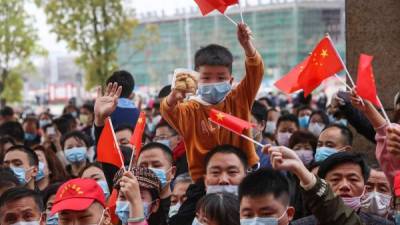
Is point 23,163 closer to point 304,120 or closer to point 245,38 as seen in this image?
point 245,38

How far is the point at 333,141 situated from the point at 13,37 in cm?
2414

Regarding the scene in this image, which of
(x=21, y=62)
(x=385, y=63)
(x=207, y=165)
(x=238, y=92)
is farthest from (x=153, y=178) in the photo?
(x=21, y=62)

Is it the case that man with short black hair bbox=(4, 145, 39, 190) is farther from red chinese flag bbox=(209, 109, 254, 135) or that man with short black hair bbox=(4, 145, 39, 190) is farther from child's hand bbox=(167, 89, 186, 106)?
red chinese flag bbox=(209, 109, 254, 135)

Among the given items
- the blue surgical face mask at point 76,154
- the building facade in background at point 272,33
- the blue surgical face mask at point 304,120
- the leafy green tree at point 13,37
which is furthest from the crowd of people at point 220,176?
the building facade in background at point 272,33

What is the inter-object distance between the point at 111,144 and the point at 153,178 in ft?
1.99

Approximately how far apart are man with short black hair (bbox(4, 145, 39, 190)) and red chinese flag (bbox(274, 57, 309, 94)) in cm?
273

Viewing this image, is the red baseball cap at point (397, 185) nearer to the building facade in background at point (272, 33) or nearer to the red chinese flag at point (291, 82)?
the red chinese flag at point (291, 82)

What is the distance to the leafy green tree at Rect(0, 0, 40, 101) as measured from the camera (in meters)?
28.3

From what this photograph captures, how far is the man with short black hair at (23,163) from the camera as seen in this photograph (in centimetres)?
651

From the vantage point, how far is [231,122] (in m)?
4.53

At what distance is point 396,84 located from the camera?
6246 mm

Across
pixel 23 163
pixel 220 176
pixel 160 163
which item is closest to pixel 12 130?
pixel 23 163

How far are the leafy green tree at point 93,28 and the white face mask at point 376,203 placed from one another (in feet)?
56.2

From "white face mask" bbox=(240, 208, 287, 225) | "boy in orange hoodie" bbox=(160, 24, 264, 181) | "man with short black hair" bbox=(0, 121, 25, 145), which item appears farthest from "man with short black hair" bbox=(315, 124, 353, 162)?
"man with short black hair" bbox=(0, 121, 25, 145)
